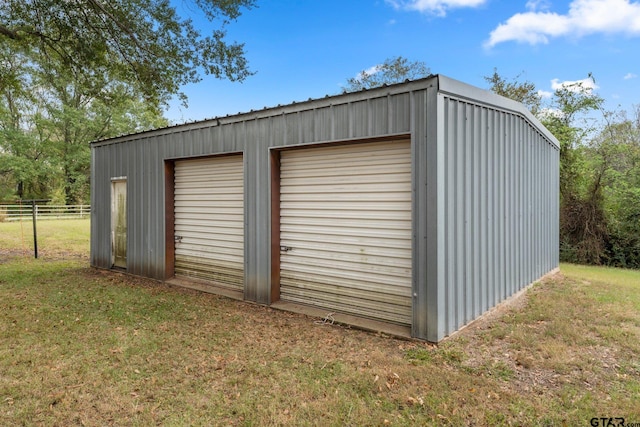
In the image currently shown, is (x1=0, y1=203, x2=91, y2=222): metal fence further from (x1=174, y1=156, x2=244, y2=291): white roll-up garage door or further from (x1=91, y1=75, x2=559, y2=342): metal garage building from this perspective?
(x1=91, y1=75, x2=559, y2=342): metal garage building

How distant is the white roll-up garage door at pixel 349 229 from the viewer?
4637 millimetres

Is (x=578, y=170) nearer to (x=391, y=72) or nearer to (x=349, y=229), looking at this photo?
(x=391, y=72)

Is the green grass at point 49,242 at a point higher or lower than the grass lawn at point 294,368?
higher

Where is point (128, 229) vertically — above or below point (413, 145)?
below

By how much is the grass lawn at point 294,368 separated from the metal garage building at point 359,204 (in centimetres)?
54

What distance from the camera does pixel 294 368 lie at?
348 cm

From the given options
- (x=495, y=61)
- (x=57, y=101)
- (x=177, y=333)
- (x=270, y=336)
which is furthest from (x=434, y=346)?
(x=57, y=101)

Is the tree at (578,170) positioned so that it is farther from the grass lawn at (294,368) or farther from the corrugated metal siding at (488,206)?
the grass lawn at (294,368)

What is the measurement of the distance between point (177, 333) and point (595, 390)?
416 centimetres

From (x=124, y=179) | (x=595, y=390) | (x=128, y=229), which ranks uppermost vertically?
(x=124, y=179)

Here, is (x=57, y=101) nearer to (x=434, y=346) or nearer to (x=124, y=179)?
(x=124, y=179)

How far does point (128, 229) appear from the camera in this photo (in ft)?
26.2

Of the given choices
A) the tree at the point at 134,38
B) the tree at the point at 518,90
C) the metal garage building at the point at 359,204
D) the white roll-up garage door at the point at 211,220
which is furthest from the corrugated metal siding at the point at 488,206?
the tree at the point at 518,90

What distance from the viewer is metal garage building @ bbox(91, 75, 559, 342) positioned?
4.20 meters
